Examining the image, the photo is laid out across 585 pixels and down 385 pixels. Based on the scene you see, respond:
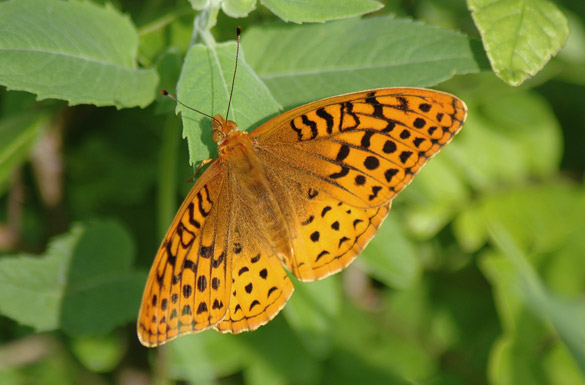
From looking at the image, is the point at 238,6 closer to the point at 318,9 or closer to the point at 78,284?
the point at 318,9

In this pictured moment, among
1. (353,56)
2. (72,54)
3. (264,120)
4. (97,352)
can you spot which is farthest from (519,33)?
(97,352)

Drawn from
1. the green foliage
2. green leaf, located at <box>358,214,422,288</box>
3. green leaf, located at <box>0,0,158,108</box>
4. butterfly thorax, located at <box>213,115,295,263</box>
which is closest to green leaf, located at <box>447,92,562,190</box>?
the green foliage

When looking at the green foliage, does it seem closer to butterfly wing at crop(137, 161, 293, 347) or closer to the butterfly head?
the butterfly head

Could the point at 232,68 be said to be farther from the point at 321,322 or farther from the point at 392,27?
the point at 321,322

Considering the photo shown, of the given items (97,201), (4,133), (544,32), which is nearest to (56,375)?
(97,201)

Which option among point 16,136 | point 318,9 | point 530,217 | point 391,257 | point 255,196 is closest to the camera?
point 318,9

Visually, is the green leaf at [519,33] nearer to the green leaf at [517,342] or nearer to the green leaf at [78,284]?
the green leaf at [517,342]
